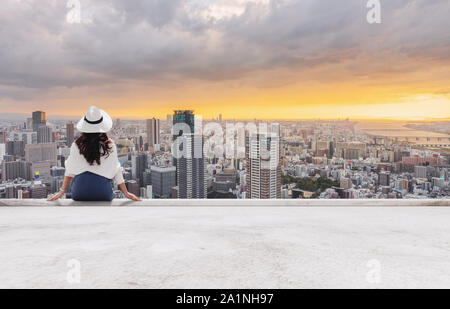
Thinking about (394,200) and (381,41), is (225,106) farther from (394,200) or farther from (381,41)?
(394,200)

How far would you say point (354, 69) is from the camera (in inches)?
434

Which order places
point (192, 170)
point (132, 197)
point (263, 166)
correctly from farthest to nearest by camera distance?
point (192, 170), point (263, 166), point (132, 197)

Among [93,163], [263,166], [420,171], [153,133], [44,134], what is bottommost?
[420,171]

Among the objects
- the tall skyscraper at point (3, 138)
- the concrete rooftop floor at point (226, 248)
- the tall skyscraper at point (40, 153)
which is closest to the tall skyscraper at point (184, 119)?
the tall skyscraper at point (40, 153)

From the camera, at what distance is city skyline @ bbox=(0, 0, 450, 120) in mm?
6613

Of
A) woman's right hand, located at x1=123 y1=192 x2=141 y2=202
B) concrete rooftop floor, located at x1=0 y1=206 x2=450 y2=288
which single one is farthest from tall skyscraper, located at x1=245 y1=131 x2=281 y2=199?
concrete rooftop floor, located at x1=0 y1=206 x2=450 y2=288

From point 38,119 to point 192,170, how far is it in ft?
13.1

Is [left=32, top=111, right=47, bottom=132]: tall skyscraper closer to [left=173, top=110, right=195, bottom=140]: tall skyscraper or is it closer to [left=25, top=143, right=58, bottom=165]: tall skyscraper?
[left=25, top=143, right=58, bottom=165]: tall skyscraper

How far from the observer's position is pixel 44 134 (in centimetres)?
749

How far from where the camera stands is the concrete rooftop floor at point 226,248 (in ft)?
3.05

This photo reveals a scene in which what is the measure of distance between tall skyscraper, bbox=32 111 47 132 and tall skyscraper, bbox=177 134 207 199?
137 inches

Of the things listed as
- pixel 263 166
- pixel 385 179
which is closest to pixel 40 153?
pixel 263 166

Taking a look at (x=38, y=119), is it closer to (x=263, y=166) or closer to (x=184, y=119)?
(x=184, y=119)

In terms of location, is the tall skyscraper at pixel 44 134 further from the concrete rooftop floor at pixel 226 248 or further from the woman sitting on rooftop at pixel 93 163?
the concrete rooftop floor at pixel 226 248
